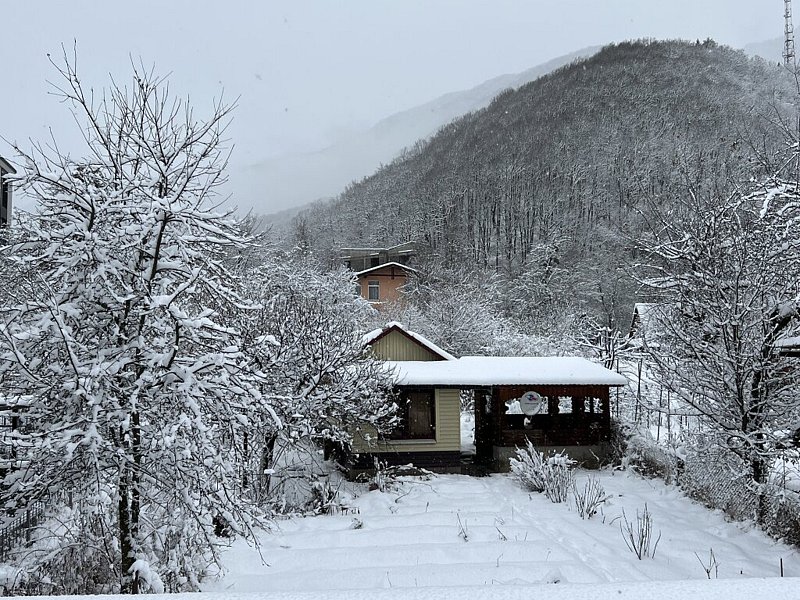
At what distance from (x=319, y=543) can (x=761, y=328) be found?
8503 mm

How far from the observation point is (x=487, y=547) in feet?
28.9

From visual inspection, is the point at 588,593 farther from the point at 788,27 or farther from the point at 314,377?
the point at 788,27

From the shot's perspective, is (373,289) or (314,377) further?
(373,289)

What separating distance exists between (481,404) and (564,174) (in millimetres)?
67621

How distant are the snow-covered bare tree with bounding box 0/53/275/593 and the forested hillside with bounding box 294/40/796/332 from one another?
38.9 m

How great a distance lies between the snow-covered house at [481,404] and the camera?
1642cm

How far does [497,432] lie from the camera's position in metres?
17.3

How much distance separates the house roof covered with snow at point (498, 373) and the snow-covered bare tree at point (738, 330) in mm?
5488

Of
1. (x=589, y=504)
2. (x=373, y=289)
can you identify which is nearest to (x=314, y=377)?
(x=589, y=504)

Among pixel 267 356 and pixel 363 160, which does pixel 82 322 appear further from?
pixel 363 160

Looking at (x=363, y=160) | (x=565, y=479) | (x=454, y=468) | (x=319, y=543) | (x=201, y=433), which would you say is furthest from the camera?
(x=363, y=160)

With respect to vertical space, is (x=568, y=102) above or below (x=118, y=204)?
above

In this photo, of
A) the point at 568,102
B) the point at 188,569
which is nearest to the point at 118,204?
the point at 188,569

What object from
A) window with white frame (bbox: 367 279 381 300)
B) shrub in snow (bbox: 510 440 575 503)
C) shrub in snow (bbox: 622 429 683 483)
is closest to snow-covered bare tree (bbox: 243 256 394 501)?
shrub in snow (bbox: 510 440 575 503)
